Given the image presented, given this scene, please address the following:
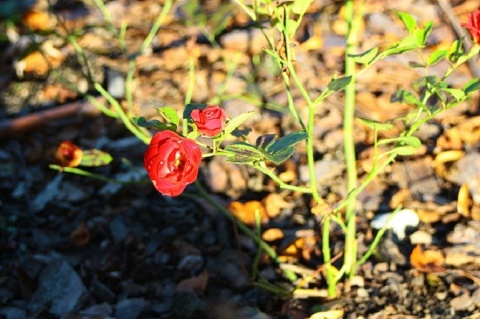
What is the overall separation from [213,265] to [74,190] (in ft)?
1.96

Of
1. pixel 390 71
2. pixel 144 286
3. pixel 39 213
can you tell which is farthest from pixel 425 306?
pixel 39 213

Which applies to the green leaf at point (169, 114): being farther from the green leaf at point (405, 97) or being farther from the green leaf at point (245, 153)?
the green leaf at point (405, 97)

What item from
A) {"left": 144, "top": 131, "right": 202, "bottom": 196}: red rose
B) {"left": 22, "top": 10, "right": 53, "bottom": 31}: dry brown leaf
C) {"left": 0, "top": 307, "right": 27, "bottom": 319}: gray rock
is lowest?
{"left": 0, "top": 307, "right": 27, "bottom": 319}: gray rock

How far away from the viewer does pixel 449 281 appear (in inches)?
66.3

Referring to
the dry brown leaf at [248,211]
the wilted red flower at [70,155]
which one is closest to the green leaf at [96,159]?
the wilted red flower at [70,155]

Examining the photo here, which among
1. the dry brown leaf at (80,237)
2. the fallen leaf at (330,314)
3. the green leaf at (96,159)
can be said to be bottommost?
the dry brown leaf at (80,237)

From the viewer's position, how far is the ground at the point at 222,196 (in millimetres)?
1736

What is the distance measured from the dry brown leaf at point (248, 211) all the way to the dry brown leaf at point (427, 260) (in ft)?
1.52

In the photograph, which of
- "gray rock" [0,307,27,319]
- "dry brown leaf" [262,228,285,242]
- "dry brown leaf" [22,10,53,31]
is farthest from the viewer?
"dry brown leaf" [22,10,53,31]

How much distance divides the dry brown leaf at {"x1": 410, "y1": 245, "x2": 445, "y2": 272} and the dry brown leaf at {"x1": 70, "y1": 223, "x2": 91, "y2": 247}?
3.12 ft

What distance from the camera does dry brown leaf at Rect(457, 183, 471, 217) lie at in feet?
6.06

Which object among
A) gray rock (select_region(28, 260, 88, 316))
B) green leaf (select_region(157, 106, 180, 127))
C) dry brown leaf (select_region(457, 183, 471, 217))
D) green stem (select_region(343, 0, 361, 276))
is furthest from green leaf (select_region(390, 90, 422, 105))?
gray rock (select_region(28, 260, 88, 316))

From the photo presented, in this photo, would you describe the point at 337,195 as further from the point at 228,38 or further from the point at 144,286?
the point at 228,38

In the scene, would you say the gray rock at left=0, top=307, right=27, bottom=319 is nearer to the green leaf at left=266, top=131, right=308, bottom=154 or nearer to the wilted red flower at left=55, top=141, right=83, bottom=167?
the wilted red flower at left=55, top=141, right=83, bottom=167
